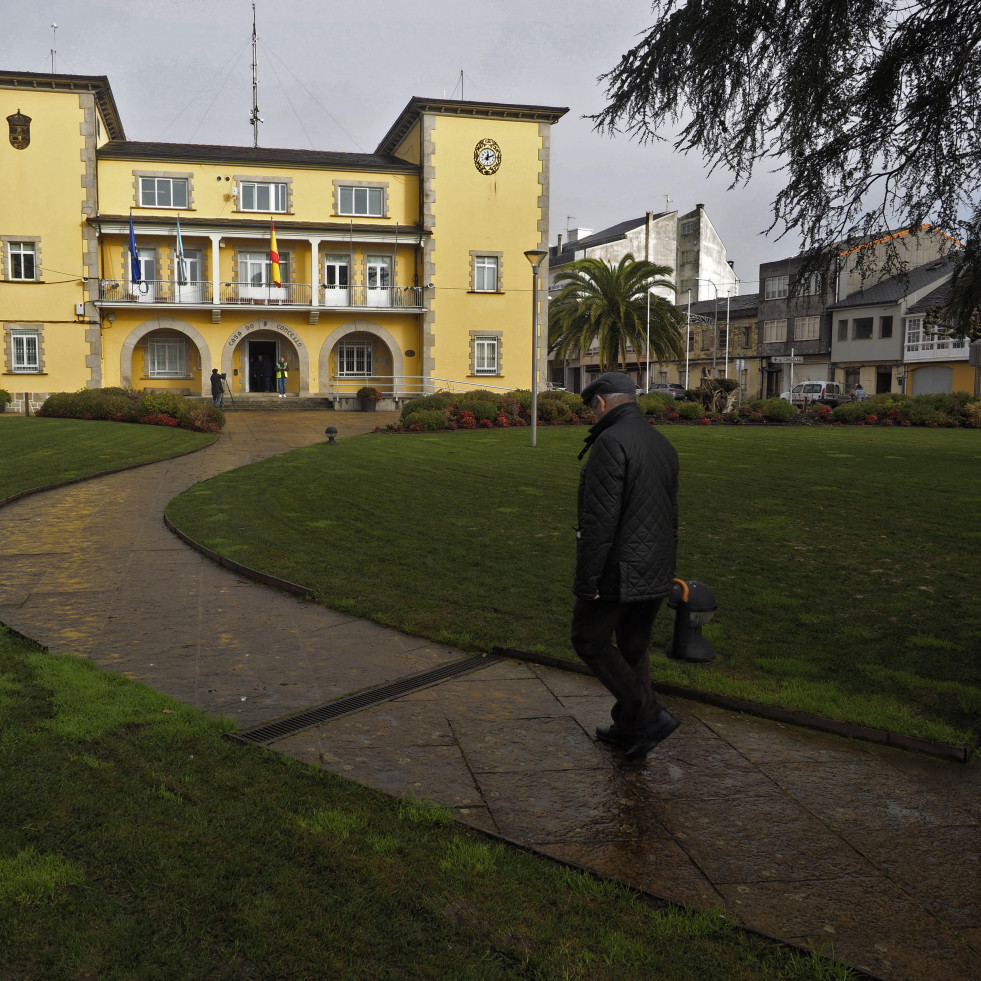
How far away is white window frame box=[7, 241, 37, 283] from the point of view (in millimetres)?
35750

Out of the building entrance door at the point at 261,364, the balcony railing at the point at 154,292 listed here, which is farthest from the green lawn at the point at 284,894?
the building entrance door at the point at 261,364

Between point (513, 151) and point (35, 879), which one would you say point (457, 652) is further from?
point (513, 151)

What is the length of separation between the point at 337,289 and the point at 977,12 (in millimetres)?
33063

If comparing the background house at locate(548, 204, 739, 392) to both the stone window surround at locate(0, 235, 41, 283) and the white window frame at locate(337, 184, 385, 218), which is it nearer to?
the white window frame at locate(337, 184, 385, 218)

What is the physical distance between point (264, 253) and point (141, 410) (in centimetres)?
1534

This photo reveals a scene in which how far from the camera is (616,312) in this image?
43.4m

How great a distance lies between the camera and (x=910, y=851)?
3.72m

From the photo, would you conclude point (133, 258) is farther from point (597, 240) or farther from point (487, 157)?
point (597, 240)

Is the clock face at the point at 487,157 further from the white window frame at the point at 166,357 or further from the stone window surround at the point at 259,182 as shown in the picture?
the white window frame at the point at 166,357

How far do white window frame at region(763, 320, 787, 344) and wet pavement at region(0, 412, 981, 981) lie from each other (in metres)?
60.5

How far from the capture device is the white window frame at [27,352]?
35.9m

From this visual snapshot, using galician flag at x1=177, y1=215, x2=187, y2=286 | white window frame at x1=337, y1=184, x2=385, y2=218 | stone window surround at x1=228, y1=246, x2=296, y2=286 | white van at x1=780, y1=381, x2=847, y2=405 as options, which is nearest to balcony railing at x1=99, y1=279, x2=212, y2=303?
galician flag at x1=177, y1=215, x2=187, y2=286

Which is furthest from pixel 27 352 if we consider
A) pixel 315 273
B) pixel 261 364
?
pixel 315 273

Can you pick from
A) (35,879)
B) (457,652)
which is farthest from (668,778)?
(35,879)
